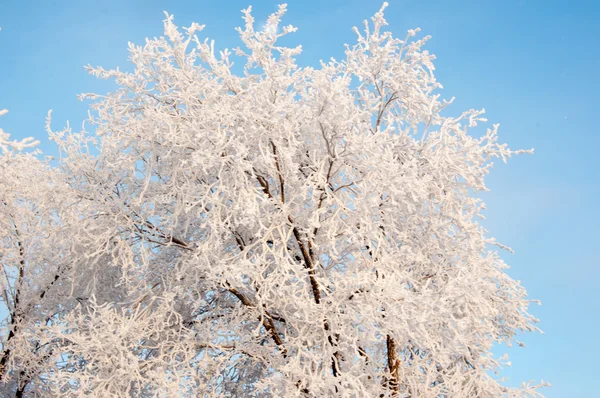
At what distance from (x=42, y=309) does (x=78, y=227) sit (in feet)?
14.0

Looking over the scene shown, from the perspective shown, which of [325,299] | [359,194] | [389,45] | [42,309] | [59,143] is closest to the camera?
[325,299]

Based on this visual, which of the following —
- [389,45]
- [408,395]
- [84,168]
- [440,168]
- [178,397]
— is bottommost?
[178,397]

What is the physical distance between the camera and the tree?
8.01 metres

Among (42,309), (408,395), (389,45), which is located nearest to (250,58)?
(389,45)

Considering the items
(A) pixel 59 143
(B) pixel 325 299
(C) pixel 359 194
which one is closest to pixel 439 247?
(C) pixel 359 194

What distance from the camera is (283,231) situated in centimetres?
828

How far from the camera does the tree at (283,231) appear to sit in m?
8.01

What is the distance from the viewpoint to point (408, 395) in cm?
934

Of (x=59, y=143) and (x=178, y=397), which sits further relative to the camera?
(x=59, y=143)

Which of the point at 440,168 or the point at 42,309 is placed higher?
the point at 440,168

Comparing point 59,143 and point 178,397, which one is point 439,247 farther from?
point 59,143

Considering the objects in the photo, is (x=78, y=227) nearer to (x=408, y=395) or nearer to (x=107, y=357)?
(x=107, y=357)

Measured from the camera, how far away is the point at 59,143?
11.0 metres

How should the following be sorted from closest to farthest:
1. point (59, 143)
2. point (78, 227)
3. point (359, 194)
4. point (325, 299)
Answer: point (325, 299) < point (359, 194) < point (78, 227) < point (59, 143)
